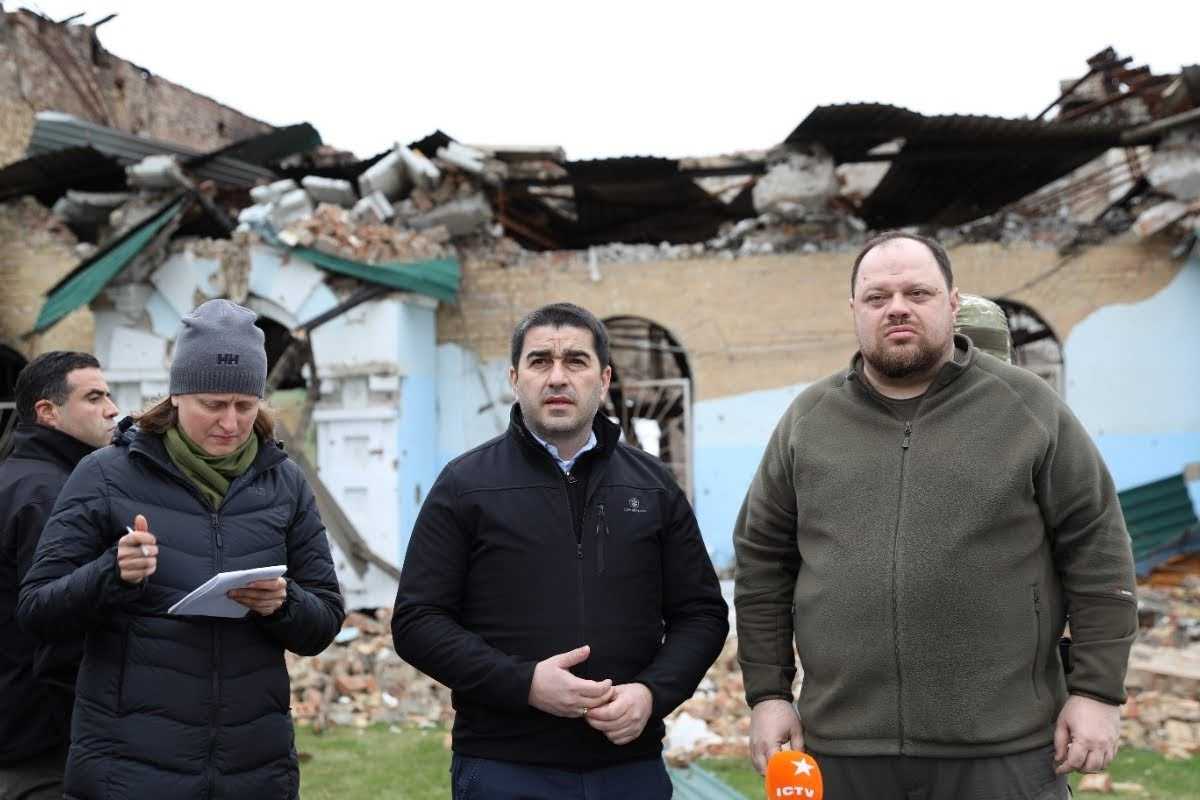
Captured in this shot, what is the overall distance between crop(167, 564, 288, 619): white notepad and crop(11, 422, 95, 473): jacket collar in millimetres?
1133

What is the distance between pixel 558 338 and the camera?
2990 mm

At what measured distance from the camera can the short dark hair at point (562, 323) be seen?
3.04 meters

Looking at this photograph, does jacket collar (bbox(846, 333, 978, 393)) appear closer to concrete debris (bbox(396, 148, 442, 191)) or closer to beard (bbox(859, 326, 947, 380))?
beard (bbox(859, 326, 947, 380))

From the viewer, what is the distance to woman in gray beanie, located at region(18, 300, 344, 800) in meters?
2.67

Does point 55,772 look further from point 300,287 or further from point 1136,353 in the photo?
point 1136,353

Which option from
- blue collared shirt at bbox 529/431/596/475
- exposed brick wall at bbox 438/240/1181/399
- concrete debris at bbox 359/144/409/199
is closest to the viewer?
blue collared shirt at bbox 529/431/596/475

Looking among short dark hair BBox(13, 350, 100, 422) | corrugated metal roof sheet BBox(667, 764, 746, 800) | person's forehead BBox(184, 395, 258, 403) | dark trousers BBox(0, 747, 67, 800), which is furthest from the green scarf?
corrugated metal roof sheet BBox(667, 764, 746, 800)

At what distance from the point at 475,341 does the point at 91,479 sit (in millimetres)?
9350

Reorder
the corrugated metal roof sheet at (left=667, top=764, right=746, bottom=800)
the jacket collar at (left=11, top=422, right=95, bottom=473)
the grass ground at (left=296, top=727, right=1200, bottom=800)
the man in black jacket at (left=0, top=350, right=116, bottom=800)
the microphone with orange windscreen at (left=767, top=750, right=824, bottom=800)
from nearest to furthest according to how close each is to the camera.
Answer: the microphone with orange windscreen at (left=767, top=750, right=824, bottom=800), the man in black jacket at (left=0, top=350, right=116, bottom=800), the jacket collar at (left=11, top=422, right=95, bottom=473), the corrugated metal roof sheet at (left=667, top=764, right=746, bottom=800), the grass ground at (left=296, top=727, right=1200, bottom=800)

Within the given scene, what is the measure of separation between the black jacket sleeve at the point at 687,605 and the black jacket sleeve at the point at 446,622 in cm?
40

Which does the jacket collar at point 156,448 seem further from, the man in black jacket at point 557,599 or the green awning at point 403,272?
the green awning at point 403,272

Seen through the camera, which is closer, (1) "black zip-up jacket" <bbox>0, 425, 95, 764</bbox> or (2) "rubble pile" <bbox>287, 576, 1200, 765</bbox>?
(1) "black zip-up jacket" <bbox>0, 425, 95, 764</bbox>

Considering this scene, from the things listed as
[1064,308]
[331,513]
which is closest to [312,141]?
[331,513]

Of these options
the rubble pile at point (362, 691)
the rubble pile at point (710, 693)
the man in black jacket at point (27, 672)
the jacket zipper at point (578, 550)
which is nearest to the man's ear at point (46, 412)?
the man in black jacket at point (27, 672)
